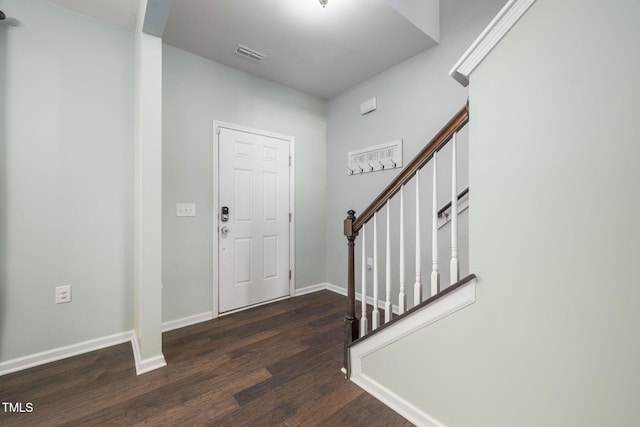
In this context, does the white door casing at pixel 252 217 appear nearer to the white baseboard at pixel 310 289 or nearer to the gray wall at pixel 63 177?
the white baseboard at pixel 310 289

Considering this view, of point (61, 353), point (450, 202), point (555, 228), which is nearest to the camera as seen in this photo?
point (555, 228)

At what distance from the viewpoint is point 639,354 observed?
2.54 ft

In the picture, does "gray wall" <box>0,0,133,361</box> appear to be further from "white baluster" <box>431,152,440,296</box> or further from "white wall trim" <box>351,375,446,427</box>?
"white baluster" <box>431,152,440,296</box>

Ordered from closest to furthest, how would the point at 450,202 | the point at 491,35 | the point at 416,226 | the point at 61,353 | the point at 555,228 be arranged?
the point at 555,228
the point at 491,35
the point at 416,226
the point at 61,353
the point at 450,202

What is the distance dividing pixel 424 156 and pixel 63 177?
8.41ft

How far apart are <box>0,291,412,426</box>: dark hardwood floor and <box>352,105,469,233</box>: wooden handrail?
3.39ft

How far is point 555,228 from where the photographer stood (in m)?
0.91

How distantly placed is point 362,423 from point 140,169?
210cm

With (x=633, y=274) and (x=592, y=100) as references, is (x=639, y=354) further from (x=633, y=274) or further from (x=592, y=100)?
(x=592, y=100)

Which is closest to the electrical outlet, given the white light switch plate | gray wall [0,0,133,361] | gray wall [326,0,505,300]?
gray wall [0,0,133,361]

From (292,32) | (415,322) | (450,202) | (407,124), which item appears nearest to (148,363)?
(415,322)

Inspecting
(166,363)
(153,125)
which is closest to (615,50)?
(153,125)

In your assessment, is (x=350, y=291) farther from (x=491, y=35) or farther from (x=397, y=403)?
(x=491, y=35)

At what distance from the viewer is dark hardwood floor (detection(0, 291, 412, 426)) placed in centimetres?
135
